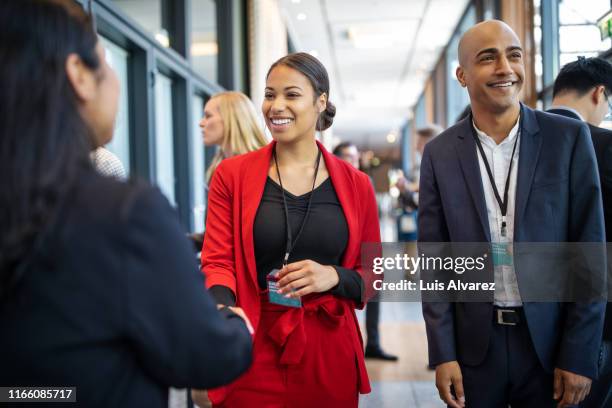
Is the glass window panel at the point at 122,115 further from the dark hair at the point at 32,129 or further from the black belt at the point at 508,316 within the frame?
Result: the dark hair at the point at 32,129

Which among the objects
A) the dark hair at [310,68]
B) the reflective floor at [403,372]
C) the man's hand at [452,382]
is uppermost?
the dark hair at [310,68]

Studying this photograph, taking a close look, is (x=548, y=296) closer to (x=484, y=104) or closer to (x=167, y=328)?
(x=484, y=104)

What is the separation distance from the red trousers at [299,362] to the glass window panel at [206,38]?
17.5 ft

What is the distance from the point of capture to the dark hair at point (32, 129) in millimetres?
684

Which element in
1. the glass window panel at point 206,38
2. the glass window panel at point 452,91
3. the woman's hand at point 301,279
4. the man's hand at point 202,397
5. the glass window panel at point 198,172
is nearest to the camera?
the woman's hand at point 301,279

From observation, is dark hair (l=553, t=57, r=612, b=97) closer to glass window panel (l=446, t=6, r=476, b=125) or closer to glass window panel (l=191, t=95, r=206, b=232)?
glass window panel (l=191, t=95, r=206, b=232)

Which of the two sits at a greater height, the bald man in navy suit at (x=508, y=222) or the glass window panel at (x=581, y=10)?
the glass window panel at (x=581, y=10)

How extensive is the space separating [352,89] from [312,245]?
1402 centimetres

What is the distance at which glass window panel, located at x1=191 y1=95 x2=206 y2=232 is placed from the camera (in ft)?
16.9

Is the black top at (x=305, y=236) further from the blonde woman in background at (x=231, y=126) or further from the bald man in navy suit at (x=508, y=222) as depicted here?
the blonde woman in background at (x=231, y=126)

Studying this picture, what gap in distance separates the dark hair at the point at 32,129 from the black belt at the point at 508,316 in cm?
114

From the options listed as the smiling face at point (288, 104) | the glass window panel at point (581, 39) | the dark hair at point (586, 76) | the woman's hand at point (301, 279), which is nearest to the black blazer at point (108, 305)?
the woman's hand at point (301, 279)

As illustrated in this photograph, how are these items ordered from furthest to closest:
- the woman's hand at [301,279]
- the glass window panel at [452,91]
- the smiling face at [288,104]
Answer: the glass window panel at [452,91] < the smiling face at [288,104] < the woman's hand at [301,279]

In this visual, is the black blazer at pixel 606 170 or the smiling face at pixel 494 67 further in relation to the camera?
the black blazer at pixel 606 170
